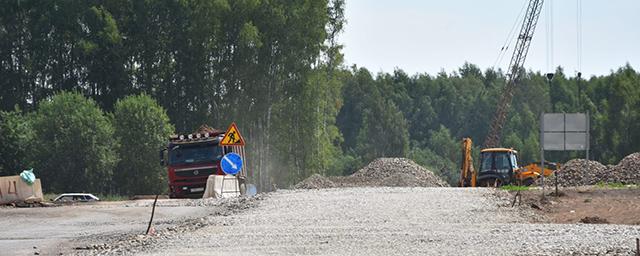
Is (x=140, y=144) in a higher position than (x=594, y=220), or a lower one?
higher

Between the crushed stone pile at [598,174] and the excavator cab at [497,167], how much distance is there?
9.99ft

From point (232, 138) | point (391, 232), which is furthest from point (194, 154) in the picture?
point (391, 232)

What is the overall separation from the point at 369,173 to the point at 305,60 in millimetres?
16915

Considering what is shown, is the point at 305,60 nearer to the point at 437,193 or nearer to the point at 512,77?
the point at 512,77

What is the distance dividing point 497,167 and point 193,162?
17329 mm

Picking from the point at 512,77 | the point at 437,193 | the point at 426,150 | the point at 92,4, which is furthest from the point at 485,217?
the point at 426,150

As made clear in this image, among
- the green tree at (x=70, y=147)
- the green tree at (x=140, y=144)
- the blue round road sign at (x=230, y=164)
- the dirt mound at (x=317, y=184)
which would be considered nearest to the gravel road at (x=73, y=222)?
the blue round road sign at (x=230, y=164)

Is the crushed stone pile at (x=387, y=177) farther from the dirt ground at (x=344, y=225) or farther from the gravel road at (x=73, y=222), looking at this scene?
the gravel road at (x=73, y=222)

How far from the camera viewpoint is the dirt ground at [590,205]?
103 ft

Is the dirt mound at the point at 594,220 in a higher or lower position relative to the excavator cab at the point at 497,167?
lower

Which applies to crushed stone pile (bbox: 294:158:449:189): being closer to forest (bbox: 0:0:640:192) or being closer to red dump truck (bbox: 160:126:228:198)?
red dump truck (bbox: 160:126:228:198)

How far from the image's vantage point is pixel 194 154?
4762cm

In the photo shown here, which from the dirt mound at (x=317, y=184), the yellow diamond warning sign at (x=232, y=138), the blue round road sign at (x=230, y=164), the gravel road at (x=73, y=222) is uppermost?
the yellow diamond warning sign at (x=232, y=138)

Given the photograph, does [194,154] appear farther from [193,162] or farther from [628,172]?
[628,172]
